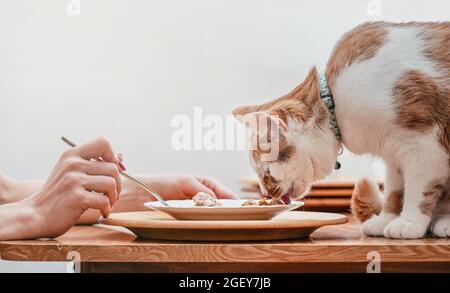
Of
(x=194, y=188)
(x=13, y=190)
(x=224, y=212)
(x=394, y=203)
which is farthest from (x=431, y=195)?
(x=13, y=190)

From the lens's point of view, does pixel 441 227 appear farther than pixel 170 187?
No

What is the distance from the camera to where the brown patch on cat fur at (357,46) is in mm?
987

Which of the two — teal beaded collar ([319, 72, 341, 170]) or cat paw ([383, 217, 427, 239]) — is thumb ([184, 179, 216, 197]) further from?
cat paw ([383, 217, 427, 239])

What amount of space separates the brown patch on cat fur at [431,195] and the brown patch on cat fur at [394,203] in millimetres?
114

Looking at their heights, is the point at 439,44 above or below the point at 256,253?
above

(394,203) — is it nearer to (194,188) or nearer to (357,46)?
(357,46)

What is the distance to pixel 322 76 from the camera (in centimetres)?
104

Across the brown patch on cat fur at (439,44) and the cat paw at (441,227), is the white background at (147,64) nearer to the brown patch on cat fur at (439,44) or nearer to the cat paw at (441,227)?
the brown patch on cat fur at (439,44)

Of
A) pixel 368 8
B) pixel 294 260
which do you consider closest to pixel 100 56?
pixel 368 8

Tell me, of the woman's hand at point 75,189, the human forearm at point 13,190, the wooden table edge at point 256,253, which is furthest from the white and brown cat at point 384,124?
the human forearm at point 13,190

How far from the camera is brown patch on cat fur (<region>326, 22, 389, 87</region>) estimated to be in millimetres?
987

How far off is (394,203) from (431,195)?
13cm

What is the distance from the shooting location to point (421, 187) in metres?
0.91

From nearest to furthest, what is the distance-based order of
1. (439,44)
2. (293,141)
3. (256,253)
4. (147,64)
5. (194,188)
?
1. (256,253)
2. (439,44)
3. (293,141)
4. (194,188)
5. (147,64)
